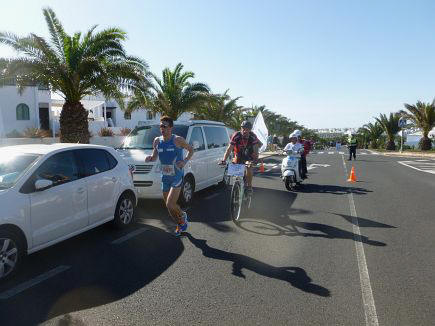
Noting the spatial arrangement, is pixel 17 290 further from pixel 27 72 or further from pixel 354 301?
pixel 27 72

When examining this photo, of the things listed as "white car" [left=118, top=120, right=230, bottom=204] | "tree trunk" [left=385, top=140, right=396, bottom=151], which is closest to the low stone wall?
"white car" [left=118, top=120, right=230, bottom=204]

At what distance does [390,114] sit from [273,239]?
5550 centimetres

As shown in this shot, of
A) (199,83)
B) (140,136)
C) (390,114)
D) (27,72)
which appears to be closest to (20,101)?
(199,83)

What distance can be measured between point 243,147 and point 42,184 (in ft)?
14.2

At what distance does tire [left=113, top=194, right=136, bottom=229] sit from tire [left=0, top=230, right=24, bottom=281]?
2.17 meters

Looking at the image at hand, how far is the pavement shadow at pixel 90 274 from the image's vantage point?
3.99m

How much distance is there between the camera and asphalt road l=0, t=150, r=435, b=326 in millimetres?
3906

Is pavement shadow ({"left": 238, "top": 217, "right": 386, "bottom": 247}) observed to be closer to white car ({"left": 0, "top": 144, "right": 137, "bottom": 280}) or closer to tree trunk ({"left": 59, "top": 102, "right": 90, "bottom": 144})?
white car ({"left": 0, "top": 144, "right": 137, "bottom": 280})

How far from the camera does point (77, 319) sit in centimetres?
381

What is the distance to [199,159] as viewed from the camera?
398 inches

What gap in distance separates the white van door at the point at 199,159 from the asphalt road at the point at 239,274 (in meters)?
1.73

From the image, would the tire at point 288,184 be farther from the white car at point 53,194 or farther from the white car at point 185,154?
the white car at point 53,194

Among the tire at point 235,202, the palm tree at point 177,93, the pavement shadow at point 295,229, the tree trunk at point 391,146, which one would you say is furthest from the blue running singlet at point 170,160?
the tree trunk at point 391,146

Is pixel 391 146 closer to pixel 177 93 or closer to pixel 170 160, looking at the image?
pixel 177 93
